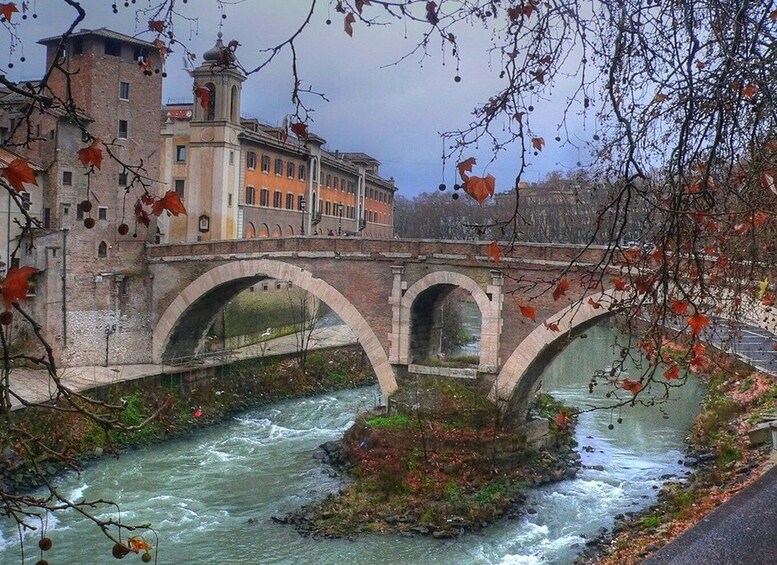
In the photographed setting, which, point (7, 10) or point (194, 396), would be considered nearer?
point (7, 10)

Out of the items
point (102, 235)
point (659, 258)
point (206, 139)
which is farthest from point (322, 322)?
point (659, 258)

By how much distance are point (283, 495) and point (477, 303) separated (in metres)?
5.93

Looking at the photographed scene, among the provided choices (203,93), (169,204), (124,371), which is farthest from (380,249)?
(169,204)

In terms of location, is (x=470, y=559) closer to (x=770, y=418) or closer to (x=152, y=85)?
(x=770, y=418)

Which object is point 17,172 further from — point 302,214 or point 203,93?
point 302,214

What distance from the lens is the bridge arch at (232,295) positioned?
18.9 meters

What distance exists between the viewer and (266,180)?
97.2ft

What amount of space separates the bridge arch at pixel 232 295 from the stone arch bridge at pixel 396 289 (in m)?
0.03

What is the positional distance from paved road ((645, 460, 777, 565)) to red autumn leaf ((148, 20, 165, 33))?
9.57 feet

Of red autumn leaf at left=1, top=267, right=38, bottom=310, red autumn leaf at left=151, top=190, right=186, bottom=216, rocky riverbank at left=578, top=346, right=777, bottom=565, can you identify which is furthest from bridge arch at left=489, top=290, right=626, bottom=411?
red autumn leaf at left=1, top=267, right=38, bottom=310

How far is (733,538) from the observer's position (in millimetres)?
3279

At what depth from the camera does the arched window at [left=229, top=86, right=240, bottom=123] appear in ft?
86.1

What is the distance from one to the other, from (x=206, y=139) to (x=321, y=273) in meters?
9.30

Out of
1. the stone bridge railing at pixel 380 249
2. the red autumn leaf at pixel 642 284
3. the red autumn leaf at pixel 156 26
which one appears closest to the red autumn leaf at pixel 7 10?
the red autumn leaf at pixel 156 26
